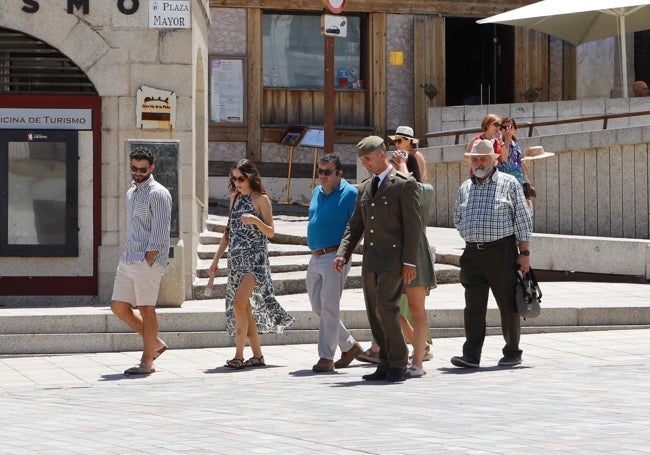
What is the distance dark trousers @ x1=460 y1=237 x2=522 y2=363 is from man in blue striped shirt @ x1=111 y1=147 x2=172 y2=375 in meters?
2.29

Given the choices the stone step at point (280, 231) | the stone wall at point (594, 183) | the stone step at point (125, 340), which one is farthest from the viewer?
the stone wall at point (594, 183)

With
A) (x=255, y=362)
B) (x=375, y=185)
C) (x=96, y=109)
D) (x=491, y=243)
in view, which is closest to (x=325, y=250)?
(x=375, y=185)

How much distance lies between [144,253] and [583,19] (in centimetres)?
1312

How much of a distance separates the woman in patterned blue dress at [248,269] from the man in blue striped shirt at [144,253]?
489mm

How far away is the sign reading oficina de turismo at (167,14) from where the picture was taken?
1456 cm

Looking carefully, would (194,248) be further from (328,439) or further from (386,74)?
(386,74)

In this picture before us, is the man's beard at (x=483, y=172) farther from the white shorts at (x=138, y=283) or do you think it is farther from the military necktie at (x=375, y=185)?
the white shorts at (x=138, y=283)

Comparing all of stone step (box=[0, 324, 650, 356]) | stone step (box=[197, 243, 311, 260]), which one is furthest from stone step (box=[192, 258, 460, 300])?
stone step (box=[0, 324, 650, 356])

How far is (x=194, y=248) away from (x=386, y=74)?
10039 mm

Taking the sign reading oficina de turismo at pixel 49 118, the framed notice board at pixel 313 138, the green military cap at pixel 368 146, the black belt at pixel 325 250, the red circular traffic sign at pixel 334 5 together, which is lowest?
the black belt at pixel 325 250

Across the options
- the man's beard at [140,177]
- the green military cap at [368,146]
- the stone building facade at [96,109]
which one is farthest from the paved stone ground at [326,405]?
the stone building facade at [96,109]

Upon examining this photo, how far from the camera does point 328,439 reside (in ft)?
25.0

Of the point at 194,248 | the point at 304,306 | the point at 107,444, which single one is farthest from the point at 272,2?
the point at 107,444

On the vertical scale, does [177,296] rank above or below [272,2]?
below
